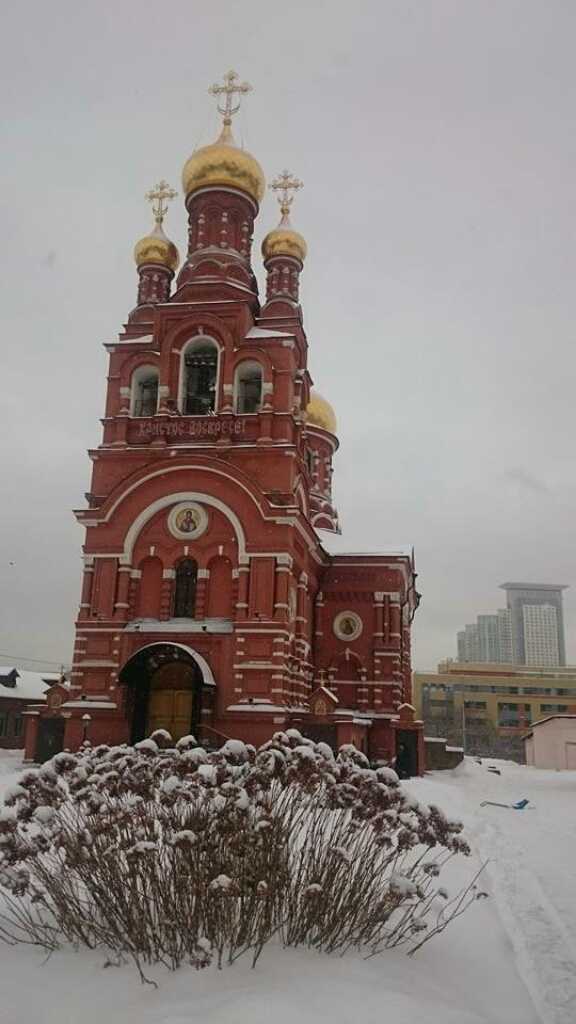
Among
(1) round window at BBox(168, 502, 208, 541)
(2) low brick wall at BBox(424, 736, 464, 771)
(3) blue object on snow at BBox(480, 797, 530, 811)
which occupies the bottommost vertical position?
(3) blue object on snow at BBox(480, 797, 530, 811)

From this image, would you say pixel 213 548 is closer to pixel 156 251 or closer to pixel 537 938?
pixel 156 251

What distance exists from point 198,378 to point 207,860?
2024 centimetres

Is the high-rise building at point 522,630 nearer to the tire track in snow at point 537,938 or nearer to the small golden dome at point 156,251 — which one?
the small golden dome at point 156,251

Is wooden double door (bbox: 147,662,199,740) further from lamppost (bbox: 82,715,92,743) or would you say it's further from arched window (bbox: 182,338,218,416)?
arched window (bbox: 182,338,218,416)

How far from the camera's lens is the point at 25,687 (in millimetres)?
44656

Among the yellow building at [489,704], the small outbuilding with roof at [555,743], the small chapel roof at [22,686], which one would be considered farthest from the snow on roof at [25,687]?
the yellow building at [489,704]

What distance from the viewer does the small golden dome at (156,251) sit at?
97.3 feet

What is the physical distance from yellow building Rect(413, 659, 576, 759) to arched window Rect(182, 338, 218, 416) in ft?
161

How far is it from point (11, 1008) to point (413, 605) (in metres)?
32.6

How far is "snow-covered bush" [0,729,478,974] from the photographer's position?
5.59 metres

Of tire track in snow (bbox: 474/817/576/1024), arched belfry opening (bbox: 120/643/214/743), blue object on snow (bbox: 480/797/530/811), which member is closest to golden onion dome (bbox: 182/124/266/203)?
arched belfry opening (bbox: 120/643/214/743)

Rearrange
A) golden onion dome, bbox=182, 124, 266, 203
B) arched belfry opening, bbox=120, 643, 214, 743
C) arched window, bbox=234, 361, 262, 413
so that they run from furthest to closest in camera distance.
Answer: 1. golden onion dome, bbox=182, 124, 266, 203
2. arched window, bbox=234, 361, 262, 413
3. arched belfry opening, bbox=120, 643, 214, 743

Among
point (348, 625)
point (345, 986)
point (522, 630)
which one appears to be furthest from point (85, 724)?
point (522, 630)

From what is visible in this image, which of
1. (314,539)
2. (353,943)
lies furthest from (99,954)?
A: (314,539)
